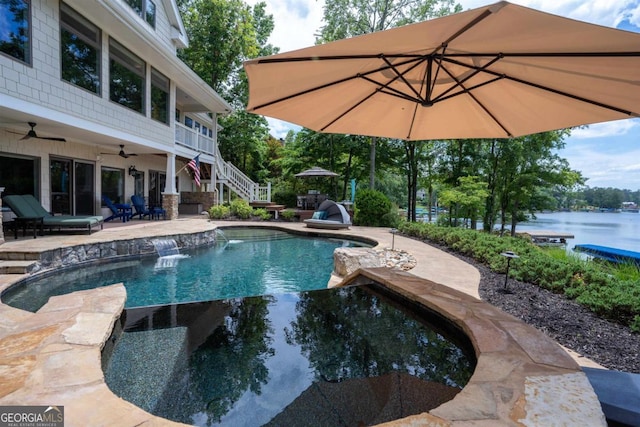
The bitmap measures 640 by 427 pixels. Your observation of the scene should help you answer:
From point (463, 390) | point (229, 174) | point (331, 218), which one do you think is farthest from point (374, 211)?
point (463, 390)

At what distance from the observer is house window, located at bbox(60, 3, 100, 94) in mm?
6984

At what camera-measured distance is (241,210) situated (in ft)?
48.3

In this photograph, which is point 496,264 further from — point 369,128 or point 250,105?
point 250,105

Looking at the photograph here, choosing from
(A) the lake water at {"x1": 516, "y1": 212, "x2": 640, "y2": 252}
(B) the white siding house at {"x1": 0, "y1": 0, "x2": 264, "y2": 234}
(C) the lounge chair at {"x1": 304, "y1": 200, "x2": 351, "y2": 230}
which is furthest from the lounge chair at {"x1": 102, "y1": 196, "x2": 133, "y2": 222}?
(A) the lake water at {"x1": 516, "y1": 212, "x2": 640, "y2": 252}

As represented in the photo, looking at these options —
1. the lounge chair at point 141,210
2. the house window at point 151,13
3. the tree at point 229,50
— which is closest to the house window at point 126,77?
the house window at point 151,13

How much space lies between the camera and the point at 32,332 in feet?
7.23

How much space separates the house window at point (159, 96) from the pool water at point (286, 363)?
9.77 metres

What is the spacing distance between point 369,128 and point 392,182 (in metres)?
30.4

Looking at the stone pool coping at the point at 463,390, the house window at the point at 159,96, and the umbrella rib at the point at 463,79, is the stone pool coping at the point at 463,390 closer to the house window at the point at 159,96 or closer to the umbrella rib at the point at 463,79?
the umbrella rib at the point at 463,79

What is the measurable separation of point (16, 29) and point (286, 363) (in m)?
8.12

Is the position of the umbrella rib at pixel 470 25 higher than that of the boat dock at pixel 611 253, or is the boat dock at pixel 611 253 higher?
the umbrella rib at pixel 470 25

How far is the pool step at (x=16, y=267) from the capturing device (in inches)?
196

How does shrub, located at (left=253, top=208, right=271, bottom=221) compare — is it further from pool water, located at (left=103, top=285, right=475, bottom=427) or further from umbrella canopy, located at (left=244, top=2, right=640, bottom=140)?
pool water, located at (left=103, top=285, right=475, bottom=427)

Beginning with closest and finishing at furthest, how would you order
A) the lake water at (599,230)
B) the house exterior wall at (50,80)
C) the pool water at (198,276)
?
1. the pool water at (198,276)
2. the house exterior wall at (50,80)
3. the lake water at (599,230)
